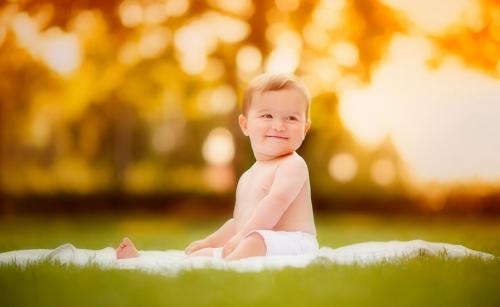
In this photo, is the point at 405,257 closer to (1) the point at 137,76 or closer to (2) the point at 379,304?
(2) the point at 379,304

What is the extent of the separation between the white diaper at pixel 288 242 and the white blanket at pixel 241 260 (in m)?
0.04

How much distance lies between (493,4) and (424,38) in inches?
13.3

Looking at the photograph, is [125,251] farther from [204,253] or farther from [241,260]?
[241,260]

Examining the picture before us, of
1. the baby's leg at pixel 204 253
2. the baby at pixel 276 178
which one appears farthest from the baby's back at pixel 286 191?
the baby's leg at pixel 204 253

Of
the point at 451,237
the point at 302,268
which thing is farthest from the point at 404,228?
the point at 302,268

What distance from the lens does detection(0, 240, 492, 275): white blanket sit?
172 centimetres

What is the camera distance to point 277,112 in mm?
1980

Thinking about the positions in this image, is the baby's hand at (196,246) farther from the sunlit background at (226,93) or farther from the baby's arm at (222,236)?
the sunlit background at (226,93)

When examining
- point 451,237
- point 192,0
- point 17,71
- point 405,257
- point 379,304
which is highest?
point 192,0

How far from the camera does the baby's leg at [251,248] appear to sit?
1.84 meters

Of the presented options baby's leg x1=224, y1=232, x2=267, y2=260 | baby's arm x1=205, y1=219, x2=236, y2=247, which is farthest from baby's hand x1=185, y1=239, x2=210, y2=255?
baby's leg x1=224, y1=232, x2=267, y2=260

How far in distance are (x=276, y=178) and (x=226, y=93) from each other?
1916 millimetres

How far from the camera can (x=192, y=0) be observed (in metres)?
3.67

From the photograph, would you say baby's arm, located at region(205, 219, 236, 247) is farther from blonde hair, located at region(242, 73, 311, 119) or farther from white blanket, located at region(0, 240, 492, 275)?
blonde hair, located at region(242, 73, 311, 119)
